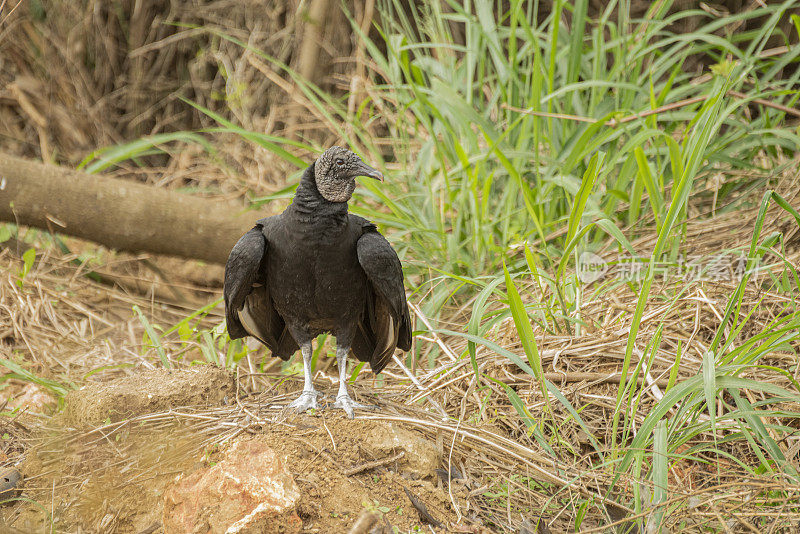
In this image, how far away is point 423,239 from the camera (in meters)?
4.03

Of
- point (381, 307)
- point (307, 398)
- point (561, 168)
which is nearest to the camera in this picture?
point (307, 398)

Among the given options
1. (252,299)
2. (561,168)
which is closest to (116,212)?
(252,299)

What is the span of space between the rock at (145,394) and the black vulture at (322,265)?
0.94 ft

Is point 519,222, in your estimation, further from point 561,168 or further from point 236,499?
point 236,499

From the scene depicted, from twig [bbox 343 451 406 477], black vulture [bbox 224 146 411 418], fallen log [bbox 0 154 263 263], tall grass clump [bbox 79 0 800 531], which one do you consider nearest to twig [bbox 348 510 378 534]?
twig [bbox 343 451 406 477]

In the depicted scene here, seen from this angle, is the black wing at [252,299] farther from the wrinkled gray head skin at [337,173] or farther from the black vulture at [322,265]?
the wrinkled gray head skin at [337,173]

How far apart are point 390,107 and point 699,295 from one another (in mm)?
3460

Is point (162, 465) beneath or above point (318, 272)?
beneath

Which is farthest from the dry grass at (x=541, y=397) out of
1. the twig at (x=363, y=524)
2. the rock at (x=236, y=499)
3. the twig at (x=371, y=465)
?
the twig at (x=363, y=524)

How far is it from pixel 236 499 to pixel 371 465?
0.48m

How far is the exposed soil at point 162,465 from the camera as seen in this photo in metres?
2.18

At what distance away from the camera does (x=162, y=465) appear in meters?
2.34

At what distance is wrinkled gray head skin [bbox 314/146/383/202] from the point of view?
2719mm

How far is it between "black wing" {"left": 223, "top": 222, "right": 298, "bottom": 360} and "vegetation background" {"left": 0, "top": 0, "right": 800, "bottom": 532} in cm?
19
